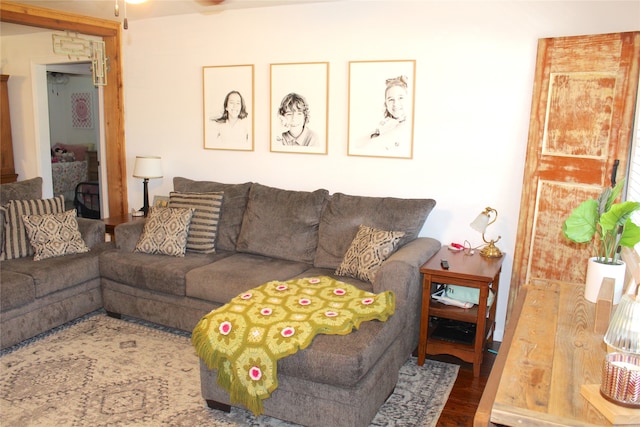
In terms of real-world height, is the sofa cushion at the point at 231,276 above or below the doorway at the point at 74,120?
below

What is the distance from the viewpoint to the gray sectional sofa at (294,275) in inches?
97.5

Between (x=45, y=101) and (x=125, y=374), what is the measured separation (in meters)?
4.40

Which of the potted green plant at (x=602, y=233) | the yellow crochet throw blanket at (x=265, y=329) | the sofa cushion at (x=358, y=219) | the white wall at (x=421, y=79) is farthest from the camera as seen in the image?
the sofa cushion at (x=358, y=219)

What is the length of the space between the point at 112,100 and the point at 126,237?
1.65m

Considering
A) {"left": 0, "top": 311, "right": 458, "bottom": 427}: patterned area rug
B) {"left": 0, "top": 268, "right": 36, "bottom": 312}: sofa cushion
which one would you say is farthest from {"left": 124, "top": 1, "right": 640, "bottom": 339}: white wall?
{"left": 0, "top": 268, "right": 36, "bottom": 312}: sofa cushion

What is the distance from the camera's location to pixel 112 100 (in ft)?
16.4

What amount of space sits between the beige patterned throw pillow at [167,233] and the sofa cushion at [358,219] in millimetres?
1038

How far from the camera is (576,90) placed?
3229 millimetres

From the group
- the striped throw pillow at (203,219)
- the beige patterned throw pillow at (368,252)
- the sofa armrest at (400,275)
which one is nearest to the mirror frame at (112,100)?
the striped throw pillow at (203,219)

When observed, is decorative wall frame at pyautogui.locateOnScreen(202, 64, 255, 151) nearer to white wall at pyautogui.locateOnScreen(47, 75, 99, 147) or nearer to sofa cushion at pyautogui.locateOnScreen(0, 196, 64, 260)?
sofa cushion at pyautogui.locateOnScreen(0, 196, 64, 260)

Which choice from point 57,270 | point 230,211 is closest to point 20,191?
point 57,270

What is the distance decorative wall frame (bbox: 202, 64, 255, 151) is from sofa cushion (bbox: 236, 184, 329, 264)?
0.68 metres

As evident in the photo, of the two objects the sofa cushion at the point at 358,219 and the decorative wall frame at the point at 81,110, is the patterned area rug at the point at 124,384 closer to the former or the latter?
the sofa cushion at the point at 358,219

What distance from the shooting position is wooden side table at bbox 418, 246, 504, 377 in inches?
123
